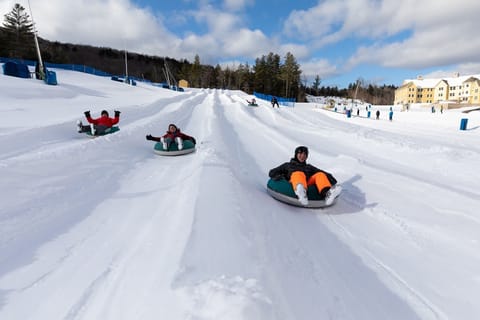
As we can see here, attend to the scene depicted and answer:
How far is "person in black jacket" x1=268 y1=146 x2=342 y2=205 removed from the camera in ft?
12.5

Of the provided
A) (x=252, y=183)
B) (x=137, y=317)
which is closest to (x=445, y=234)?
(x=252, y=183)

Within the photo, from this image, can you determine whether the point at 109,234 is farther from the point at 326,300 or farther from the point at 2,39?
the point at 2,39

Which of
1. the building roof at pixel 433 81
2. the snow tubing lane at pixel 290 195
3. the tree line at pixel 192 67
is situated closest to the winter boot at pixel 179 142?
the snow tubing lane at pixel 290 195

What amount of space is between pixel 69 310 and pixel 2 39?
60913 mm

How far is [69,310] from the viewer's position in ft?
6.25

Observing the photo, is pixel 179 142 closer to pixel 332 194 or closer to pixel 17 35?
pixel 332 194

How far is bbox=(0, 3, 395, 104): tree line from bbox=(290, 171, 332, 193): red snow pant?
22.5 m

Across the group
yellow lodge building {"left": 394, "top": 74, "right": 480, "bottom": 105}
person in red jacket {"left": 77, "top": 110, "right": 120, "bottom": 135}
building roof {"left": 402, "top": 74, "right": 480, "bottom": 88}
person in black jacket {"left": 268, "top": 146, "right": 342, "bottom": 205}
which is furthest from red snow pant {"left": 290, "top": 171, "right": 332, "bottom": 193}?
building roof {"left": 402, "top": 74, "right": 480, "bottom": 88}

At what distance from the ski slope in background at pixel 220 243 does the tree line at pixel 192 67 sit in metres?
20.8

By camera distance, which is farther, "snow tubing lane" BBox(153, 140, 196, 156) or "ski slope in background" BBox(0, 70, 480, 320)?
"snow tubing lane" BBox(153, 140, 196, 156)

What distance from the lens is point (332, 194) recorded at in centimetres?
380

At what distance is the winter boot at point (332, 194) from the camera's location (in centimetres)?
379

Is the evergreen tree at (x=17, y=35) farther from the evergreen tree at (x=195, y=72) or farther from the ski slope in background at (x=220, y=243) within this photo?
the ski slope in background at (x=220, y=243)

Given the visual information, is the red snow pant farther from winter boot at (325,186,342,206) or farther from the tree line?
the tree line
